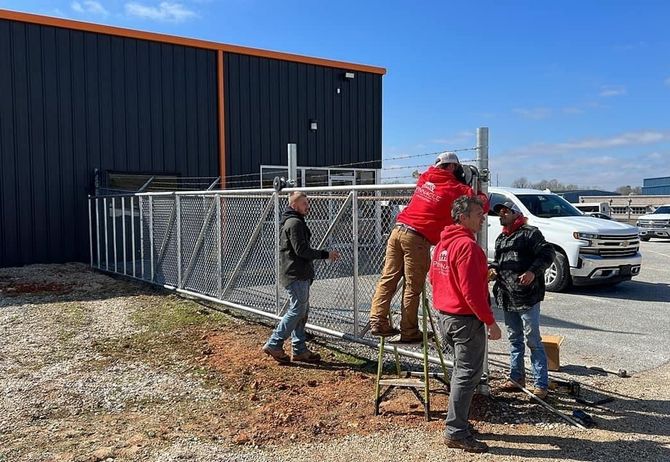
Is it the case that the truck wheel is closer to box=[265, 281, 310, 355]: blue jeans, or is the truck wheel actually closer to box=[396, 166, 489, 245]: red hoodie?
box=[265, 281, 310, 355]: blue jeans

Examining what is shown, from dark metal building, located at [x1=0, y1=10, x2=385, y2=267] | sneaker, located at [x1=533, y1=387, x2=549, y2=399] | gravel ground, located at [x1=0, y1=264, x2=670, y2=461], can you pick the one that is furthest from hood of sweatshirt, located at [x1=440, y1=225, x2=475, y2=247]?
dark metal building, located at [x1=0, y1=10, x2=385, y2=267]

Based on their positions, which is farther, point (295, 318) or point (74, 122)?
point (74, 122)

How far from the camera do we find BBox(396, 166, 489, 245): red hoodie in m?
4.37

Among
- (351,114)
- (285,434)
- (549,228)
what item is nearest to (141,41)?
(351,114)

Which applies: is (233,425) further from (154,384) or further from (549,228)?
(549,228)

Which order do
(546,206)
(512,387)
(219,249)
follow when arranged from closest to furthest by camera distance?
(512,387) → (219,249) → (546,206)

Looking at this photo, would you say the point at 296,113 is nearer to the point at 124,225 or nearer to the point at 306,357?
the point at 124,225

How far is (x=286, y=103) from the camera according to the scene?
1644 cm

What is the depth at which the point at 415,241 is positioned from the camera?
457 cm

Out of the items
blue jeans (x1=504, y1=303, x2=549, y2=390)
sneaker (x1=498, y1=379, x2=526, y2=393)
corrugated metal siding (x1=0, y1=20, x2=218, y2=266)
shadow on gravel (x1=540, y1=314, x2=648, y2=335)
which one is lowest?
shadow on gravel (x1=540, y1=314, x2=648, y2=335)

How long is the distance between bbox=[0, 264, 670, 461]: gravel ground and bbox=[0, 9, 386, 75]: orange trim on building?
27.6ft

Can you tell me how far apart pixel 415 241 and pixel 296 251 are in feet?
5.02

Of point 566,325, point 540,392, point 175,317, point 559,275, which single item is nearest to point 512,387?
point 540,392

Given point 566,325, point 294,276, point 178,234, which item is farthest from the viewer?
point 178,234
